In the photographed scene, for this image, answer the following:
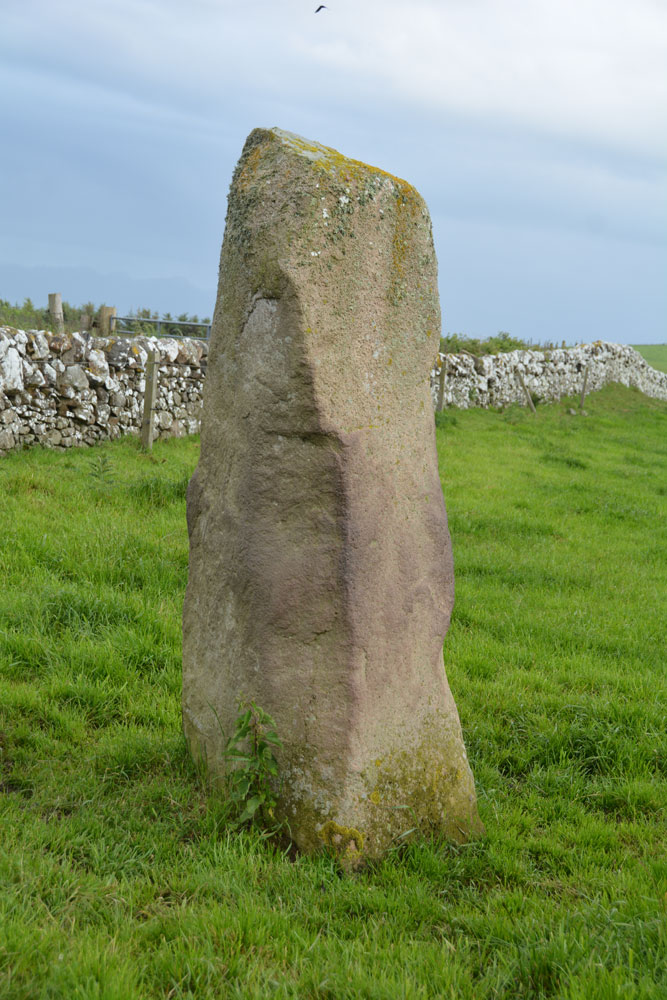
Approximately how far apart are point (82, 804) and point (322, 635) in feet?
4.31

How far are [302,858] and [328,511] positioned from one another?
1.38 meters

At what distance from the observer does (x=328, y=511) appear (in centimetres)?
346

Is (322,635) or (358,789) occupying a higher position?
(322,635)

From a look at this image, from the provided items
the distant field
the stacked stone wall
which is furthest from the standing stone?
the distant field

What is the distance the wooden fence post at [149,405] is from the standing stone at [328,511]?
9166 millimetres

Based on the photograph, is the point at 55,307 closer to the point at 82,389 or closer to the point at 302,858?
the point at 82,389

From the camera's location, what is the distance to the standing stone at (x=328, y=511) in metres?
3.43

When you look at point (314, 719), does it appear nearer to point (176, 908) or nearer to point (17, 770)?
point (176, 908)

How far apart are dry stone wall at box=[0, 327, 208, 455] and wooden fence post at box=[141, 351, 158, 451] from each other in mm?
595

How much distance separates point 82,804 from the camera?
12.0 feet

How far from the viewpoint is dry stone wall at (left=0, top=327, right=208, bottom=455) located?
11352 millimetres

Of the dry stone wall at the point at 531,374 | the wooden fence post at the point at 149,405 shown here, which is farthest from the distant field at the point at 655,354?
the wooden fence post at the point at 149,405

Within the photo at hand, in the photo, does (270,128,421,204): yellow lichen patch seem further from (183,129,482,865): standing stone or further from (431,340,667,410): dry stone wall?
(431,340,667,410): dry stone wall

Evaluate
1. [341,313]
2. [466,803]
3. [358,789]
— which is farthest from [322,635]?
[341,313]
